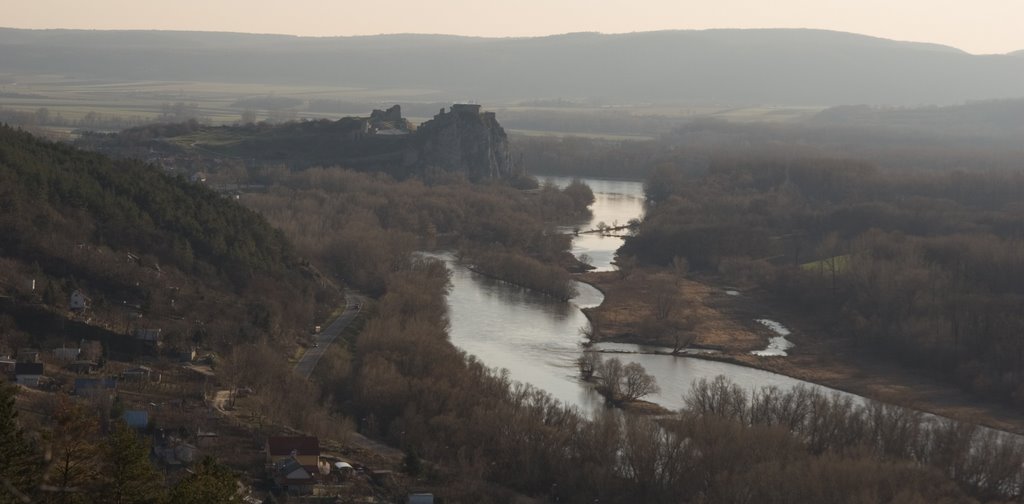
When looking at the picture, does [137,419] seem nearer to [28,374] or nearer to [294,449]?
[294,449]

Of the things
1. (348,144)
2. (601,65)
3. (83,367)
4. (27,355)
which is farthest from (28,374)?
(601,65)

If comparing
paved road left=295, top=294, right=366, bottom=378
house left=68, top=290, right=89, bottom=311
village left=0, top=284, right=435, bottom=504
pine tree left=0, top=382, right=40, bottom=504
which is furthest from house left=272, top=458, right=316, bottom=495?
house left=68, top=290, right=89, bottom=311

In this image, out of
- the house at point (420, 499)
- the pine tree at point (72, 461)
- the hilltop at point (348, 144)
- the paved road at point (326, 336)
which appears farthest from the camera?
the hilltop at point (348, 144)

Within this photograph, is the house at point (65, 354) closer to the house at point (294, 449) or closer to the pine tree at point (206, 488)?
the house at point (294, 449)

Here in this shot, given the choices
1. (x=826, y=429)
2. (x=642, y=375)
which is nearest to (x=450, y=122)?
(x=642, y=375)

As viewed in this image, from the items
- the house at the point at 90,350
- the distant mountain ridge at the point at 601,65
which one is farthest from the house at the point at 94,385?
the distant mountain ridge at the point at 601,65

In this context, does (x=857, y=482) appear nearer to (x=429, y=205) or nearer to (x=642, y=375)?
(x=642, y=375)

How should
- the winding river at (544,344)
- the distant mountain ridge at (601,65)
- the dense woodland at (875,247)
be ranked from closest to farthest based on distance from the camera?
the winding river at (544,344), the dense woodland at (875,247), the distant mountain ridge at (601,65)
